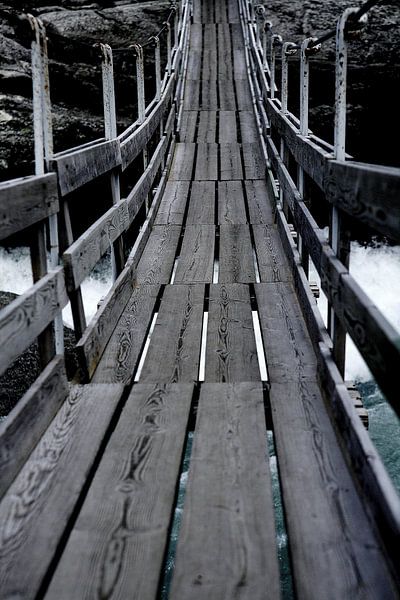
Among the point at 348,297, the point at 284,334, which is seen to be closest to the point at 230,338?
the point at 284,334

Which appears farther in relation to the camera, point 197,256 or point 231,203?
point 231,203

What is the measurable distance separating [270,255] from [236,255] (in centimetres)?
31

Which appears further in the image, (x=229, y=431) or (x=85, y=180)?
(x=85, y=180)

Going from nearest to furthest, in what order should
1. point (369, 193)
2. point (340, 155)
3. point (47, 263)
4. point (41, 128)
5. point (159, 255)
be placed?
point (369, 193), point (41, 128), point (340, 155), point (47, 263), point (159, 255)

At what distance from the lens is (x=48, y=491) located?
82.7 inches

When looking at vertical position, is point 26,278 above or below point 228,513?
below

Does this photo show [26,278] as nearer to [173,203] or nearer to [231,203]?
[173,203]

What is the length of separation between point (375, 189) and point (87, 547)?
1.39m

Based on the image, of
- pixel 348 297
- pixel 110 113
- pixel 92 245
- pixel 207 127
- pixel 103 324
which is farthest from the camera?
pixel 207 127

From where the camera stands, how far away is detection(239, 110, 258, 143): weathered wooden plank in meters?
9.88

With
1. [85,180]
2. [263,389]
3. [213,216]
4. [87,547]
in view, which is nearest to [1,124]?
[213,216]

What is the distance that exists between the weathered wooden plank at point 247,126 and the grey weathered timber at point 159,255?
4165 millimetres

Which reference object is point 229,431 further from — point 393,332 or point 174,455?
point 393,332

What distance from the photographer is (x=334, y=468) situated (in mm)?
2197
